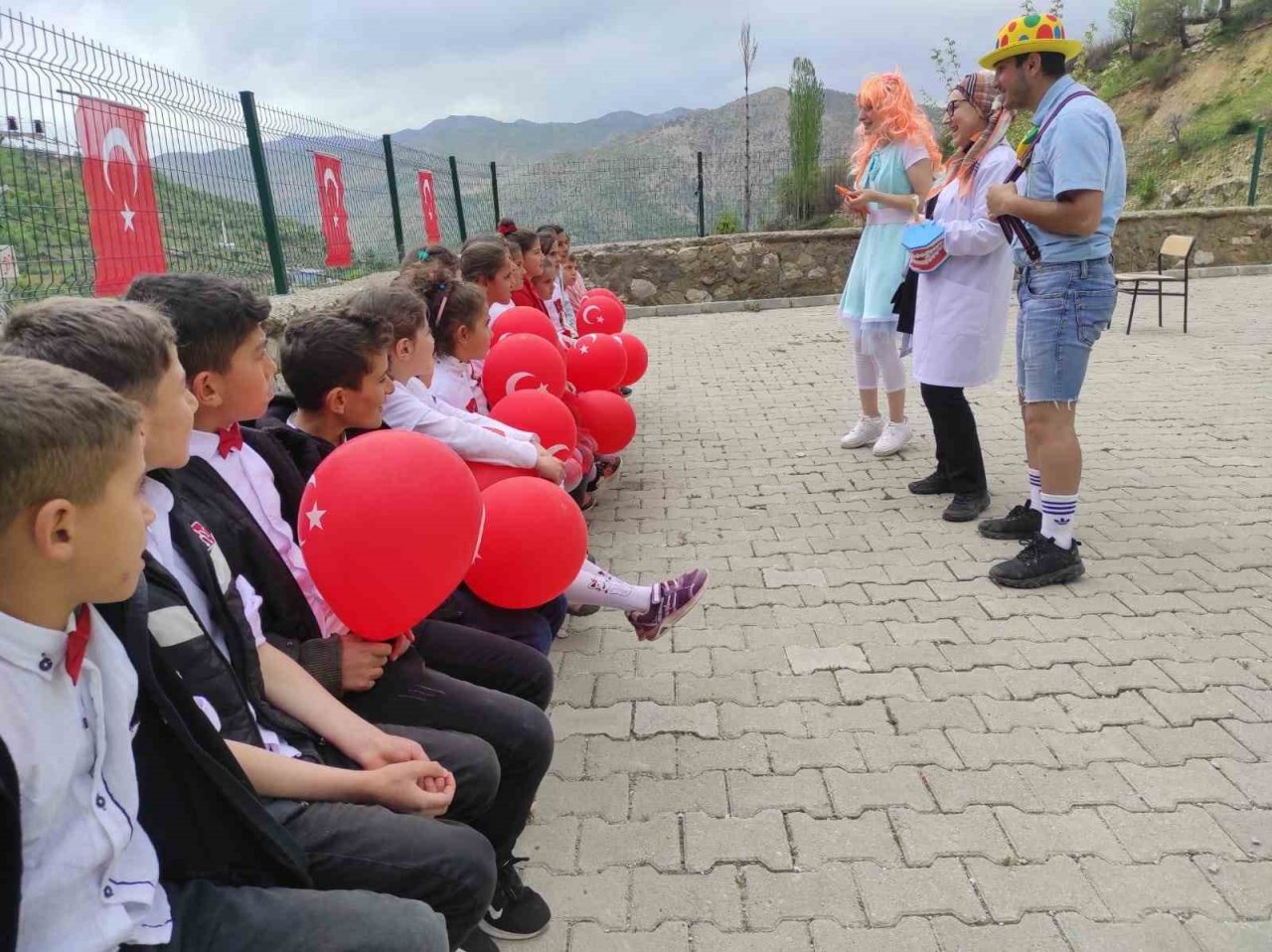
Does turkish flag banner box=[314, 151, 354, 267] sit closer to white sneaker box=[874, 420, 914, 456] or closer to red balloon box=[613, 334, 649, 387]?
red balloon box=[613, 334, 649, 387]

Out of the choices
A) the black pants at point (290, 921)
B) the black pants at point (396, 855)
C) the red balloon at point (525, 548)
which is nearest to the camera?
the black pants at point (290, 921)

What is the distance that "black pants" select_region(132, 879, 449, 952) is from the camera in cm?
120

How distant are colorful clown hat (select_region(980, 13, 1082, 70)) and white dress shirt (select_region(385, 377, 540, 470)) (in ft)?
7.80

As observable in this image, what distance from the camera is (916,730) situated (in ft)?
8.32

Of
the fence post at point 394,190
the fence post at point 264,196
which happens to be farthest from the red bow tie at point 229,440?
the fence post at point 394,190

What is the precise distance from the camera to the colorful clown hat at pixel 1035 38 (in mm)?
3221

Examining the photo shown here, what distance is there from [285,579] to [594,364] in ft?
9.62

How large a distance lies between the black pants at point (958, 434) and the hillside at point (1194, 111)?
18717 millimetres

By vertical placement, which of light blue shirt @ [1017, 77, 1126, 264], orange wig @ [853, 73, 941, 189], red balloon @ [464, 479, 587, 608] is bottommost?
red balloon @ [464, 479, 587, 608]

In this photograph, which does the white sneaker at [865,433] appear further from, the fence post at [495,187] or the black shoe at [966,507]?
the fence post at [495,187]

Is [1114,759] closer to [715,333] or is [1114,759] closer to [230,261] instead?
[230,261]

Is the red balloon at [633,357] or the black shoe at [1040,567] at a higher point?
the red balloon at [633,357]

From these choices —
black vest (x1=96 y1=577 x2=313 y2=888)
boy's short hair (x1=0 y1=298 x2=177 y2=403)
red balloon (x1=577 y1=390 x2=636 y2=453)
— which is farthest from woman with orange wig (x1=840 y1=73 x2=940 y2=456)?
black vest (x1=96 y1=577 x2=313 y2=888)

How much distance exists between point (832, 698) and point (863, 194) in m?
3.18
